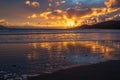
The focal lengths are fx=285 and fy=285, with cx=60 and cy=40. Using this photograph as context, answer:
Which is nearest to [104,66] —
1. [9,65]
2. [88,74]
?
[88,74]

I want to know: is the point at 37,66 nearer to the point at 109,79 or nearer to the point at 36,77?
the point at 36,77

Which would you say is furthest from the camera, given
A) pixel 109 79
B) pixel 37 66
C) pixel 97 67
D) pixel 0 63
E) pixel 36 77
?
pixel 0 63

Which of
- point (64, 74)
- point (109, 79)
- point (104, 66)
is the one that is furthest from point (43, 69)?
point (109, 79)

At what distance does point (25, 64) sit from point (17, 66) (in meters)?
0.85

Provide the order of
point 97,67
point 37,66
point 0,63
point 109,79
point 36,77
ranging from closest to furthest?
point 109,79
point 36,77
point 97,67
point 37,66
point 0,63

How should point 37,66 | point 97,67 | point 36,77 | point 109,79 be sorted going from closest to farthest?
point 109,79 < point 36,77 < point 97,67 < point 37,66

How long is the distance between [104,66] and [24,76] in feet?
17.7

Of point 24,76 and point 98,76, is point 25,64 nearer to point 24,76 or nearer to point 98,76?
point 24,76

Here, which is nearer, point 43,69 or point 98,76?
point 98,76

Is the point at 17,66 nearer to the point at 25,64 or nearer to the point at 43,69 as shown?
the point at 25,64

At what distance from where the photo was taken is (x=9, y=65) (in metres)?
18.6

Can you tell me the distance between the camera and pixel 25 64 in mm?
19016

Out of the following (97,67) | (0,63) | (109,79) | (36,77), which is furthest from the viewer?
(0,63)

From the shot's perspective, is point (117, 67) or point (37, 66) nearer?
point (117, 67)
